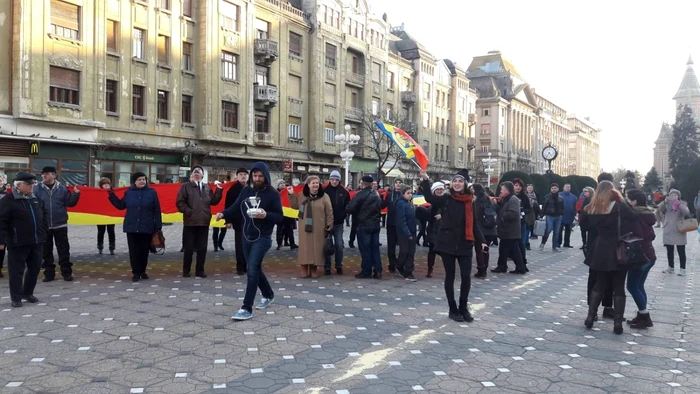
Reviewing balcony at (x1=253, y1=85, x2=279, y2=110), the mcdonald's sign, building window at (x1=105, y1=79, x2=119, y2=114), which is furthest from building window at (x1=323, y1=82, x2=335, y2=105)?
the mcdonald's sign

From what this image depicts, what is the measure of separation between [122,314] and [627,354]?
631 centimetres

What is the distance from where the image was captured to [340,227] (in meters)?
12.1

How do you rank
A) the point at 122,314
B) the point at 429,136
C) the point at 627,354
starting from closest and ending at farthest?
the point at 627,354, the point at 122,314, the point at 429,136

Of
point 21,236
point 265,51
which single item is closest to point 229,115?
point 265,51

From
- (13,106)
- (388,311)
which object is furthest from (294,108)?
(388,311)

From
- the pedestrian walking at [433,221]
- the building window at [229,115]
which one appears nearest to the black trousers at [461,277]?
the pedestrian walking at [433,221]

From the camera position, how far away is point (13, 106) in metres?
26.8

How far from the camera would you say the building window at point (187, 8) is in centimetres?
3549

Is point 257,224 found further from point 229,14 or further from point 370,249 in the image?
point 229,14

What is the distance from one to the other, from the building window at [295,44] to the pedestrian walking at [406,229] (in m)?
34.9

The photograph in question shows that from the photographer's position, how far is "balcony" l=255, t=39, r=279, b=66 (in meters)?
39.5

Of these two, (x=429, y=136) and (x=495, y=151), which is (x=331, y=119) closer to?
(x=429, y=136)

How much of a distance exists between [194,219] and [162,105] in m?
25.9

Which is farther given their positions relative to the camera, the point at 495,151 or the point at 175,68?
the point at 495,151
